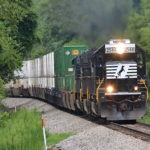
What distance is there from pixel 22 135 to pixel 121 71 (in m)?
5.32

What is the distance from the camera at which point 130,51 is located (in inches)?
804

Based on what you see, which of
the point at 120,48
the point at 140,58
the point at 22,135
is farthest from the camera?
the point at 140,58

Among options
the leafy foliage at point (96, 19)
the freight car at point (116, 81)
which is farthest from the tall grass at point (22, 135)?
the leafy foliage at point (96, 19)

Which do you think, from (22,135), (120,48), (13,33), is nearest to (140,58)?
(120,48)

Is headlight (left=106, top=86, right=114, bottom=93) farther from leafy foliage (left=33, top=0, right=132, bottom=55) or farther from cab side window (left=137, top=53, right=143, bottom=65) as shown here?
leafy foliage (left=33, top=0, right=132, bottom=55)

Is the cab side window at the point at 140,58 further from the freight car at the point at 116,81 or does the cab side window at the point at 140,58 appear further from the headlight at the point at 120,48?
the headlight at the point at 120,48

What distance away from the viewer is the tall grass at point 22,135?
15.3 m

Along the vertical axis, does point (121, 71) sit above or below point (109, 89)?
above

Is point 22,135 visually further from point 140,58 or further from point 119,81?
point 140,58

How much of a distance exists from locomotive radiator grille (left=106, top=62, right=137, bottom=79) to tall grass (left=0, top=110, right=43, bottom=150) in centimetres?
344

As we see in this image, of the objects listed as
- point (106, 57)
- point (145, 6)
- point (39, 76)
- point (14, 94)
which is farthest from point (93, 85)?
point (14, 94)

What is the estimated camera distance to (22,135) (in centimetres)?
1677

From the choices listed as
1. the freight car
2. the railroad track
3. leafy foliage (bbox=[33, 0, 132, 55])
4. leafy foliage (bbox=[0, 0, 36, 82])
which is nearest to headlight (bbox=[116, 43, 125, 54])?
the freight car

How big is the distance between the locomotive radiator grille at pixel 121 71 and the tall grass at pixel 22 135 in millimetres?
3438
